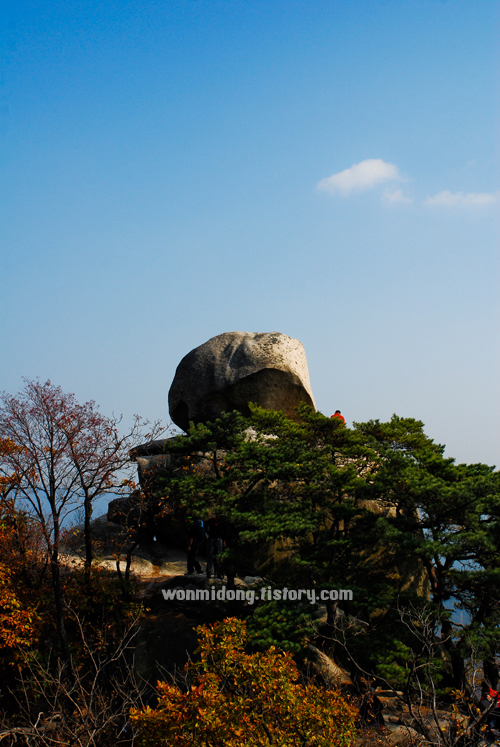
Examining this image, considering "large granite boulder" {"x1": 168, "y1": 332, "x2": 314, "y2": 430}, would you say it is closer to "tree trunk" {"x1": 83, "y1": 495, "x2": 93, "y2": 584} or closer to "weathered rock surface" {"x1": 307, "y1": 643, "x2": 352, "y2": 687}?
"tree trunk" {"x1": 83, "y1": 495, "x2": 93, "y2": 584}

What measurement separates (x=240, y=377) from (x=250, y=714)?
48.1 feet

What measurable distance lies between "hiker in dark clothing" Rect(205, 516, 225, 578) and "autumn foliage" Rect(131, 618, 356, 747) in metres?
6.55

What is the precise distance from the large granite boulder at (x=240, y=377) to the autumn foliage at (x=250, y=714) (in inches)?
549

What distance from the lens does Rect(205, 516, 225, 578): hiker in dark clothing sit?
540 inches

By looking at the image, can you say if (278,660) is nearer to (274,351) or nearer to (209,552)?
(209,552)

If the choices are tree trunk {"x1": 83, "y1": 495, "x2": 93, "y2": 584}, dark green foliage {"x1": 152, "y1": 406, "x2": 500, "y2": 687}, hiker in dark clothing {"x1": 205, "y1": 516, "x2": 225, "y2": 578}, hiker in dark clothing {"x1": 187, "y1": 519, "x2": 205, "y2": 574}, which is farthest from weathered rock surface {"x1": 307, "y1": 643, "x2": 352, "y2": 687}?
tree trunk {"x1": 83, "y1": 495, "x2": 93, "y2": 584}

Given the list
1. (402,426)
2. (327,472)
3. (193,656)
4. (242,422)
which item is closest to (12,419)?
(242,422)

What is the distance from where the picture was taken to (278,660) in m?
7.10

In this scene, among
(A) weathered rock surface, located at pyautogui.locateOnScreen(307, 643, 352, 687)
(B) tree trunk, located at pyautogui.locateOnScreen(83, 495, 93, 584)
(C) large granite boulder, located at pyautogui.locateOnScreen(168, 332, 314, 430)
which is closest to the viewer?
(A) weathered rock surface, located at pyautogui.locateOnScreen(307, 643, 352, 687)

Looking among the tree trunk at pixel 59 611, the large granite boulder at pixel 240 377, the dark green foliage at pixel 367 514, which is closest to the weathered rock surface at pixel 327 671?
the dark green foliage at pixel 367 514

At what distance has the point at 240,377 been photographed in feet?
67.5

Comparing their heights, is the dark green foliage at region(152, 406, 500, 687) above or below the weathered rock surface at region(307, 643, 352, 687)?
above

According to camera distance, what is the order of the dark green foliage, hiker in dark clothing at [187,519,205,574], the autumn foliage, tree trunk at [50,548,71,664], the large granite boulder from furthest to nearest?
the large granite boulder, hiker in dark clothing at [187,519,205,574], tree trunk at [50,548,71,664], the dark green foliage, the autumn foliage

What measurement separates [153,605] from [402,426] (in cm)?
860
